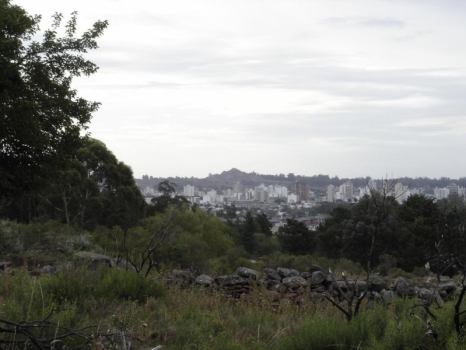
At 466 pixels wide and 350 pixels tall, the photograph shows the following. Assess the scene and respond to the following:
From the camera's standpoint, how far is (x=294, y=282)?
1115 cm

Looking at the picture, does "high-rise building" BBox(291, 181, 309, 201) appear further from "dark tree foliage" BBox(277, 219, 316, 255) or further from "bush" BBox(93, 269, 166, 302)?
"bush" BBox(93, 269, 166, 302)

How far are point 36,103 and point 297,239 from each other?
29918mm

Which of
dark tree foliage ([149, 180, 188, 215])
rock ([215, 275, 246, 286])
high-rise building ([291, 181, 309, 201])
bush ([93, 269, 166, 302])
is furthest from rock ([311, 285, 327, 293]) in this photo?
high-rise building ([291, 181, 309, 201])

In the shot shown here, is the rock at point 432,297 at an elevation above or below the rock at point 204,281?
above

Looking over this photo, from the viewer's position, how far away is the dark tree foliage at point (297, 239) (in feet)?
134

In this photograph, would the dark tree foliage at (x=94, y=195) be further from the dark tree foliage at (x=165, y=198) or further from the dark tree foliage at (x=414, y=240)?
the dark tree foliage at (x=414, y=240)

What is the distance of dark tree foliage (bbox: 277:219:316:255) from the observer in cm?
4072

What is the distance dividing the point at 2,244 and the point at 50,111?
3.70 meters

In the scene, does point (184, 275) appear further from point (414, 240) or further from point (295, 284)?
point (414, 240)

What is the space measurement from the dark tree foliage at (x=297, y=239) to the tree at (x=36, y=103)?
27503mm

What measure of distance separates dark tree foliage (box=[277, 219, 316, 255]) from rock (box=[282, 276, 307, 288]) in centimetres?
2942

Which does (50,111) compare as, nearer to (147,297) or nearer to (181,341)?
(147,297)

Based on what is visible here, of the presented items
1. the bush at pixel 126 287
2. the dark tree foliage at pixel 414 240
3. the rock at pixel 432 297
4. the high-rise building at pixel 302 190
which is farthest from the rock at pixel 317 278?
the high-rise building at pixel 302 190

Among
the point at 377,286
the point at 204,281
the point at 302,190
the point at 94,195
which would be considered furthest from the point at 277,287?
the point at 302,190
